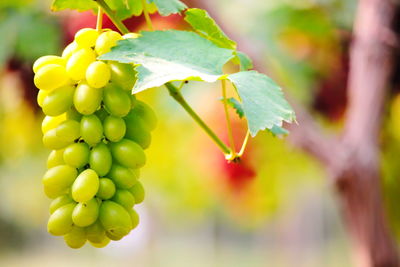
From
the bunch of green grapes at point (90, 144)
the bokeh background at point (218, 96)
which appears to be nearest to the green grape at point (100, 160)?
the bunch of green grapes at point (90, 144)

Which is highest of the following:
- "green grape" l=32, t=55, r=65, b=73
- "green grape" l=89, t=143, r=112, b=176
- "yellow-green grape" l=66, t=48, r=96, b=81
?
"green grape" l=32, t=55, r=65, b=73

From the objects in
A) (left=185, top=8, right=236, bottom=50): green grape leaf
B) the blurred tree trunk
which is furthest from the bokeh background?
(left=185, top=8, right=236, bottom=50): green grape leaf

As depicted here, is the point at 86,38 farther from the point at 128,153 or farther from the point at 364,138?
the point at 364,138

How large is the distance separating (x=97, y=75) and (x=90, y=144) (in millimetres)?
39

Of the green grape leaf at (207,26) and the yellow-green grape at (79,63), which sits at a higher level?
the yellow-green grape at (79,63)

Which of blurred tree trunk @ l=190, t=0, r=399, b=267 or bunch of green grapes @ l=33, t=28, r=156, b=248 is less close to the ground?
bunch of green grapes @ l=33, t=28, r=156, b=248

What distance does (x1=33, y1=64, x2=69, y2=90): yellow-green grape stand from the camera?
0.35 metres

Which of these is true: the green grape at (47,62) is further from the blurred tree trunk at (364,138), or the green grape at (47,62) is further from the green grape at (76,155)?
the blurred tree trunk at (364,138)

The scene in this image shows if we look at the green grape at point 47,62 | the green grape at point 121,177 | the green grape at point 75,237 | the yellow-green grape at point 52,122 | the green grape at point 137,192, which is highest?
the green grape at point 47,62

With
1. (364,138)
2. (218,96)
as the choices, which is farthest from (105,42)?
(218,96)

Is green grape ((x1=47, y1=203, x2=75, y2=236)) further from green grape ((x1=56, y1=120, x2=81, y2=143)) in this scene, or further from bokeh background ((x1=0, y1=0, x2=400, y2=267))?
bokeh background ((x1=0, y1=0, x2=400, y2=267))

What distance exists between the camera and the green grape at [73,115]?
14.1 inches

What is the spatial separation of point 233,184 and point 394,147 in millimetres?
380

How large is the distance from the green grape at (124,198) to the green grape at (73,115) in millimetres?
45
